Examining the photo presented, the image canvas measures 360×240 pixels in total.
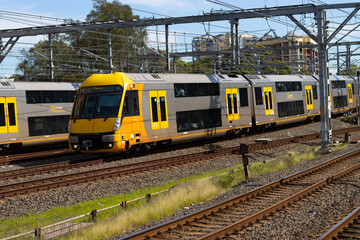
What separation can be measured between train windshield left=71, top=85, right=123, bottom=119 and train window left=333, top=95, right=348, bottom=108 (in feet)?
82.2

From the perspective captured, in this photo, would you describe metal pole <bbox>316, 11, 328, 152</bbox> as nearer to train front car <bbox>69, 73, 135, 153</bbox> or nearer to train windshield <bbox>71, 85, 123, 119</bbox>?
train front car <bbox>69, 73, 135, 153</bbox>

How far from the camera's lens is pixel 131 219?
9.66 meters

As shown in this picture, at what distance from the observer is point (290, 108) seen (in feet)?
102

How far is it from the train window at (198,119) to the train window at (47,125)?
674 centimetres

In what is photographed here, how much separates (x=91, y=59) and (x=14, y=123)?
124 ft

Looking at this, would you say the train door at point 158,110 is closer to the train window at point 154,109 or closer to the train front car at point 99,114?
the train window at point 154,109

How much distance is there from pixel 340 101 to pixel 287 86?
422 inches

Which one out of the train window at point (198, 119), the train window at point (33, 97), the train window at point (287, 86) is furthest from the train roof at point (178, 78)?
the train window at point (33, 97)

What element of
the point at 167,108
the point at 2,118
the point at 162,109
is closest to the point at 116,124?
Result: the point at 162,109

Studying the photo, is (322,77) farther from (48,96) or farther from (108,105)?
(48,96)

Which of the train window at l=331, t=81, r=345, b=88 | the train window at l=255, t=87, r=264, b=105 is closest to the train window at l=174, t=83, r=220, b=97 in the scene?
the train window at l=255, t=87, r=264, b=105

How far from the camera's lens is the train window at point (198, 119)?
21289 millimetres

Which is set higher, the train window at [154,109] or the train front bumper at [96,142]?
the train window at [154,109]

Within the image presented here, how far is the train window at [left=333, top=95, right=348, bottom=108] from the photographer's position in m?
38.2
